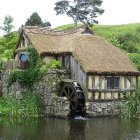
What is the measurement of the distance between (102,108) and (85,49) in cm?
644

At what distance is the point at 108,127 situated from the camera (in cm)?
3706

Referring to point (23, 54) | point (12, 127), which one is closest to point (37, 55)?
point (23, 54)

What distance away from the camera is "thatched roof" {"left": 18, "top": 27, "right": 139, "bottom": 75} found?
44250mm

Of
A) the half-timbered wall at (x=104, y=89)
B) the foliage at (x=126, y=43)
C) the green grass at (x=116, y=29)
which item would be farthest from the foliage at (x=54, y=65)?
the green grass at (x=116, y=29)

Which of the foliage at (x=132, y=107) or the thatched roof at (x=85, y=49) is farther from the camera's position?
the thatched roof at (x=85, y=49)

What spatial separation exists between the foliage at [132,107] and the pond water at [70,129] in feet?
4.86

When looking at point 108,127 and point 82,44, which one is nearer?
point 108,127

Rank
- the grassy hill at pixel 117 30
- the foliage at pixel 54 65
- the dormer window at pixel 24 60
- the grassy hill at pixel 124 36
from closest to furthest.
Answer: the foliage at pixel 54 65 < the dormer window at pixel 24 60 < the grassy hill at pixel 124 36 < the grassy hill at pixel 117 30

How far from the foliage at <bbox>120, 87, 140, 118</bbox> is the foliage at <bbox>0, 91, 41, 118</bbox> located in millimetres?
8085

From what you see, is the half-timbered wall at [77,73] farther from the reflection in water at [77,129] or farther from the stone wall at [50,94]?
the reflection in water at [77,129]

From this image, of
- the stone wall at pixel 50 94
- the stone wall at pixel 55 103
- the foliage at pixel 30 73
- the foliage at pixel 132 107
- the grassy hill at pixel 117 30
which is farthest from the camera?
the grassy hill at pixel 117 30

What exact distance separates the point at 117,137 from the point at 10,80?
17203mm

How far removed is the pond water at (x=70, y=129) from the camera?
106 feet

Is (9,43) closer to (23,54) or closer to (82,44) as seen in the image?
(23,54)
